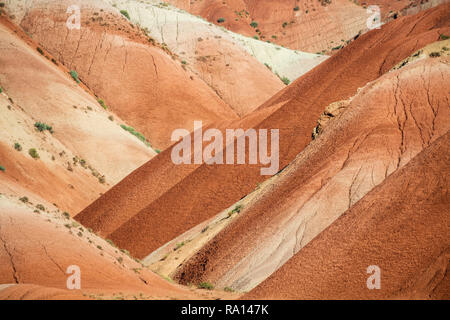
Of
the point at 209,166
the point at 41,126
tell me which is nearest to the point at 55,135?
the point at 41,126

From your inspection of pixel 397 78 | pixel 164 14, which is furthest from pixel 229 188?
pixel 164 14

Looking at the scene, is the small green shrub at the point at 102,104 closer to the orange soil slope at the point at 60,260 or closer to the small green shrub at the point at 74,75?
the small green shrub at the point at 74,75

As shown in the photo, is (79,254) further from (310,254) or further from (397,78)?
(397,78)

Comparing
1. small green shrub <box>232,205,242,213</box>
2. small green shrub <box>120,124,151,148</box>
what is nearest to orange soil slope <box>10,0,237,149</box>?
small green shrub <box>120,124,151,148</box>
